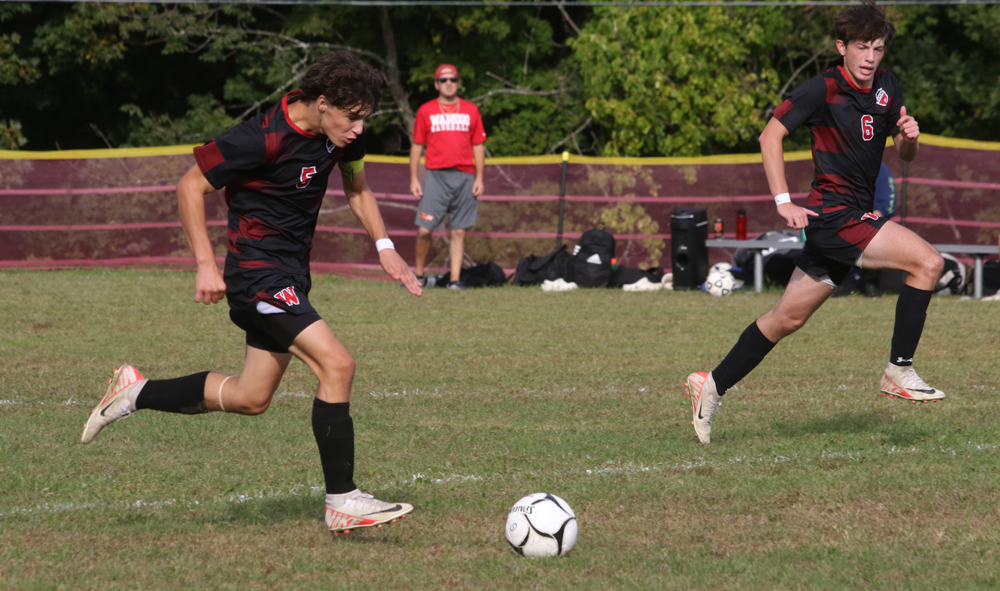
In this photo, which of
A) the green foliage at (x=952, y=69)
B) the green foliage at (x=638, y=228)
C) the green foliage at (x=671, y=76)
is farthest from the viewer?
the green foliage at (x=952, y=69)

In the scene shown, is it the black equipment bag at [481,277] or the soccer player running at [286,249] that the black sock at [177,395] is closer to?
the soccer player running at [286,249]

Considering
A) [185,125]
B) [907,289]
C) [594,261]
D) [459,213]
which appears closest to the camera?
[907,289]

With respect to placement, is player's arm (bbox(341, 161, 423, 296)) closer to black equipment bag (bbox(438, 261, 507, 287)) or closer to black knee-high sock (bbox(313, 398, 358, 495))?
black knee-high sock (bbox(313, 398, 358, 495))

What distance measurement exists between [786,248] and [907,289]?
758 cm

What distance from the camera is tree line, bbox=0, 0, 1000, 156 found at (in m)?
22.3

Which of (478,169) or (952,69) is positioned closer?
(478,169)

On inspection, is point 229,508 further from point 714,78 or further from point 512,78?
point 512,78

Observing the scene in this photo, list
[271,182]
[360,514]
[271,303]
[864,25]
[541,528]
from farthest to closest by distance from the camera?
1. [864,25]
2. [271,182]
3. [271,303]
4. [360,514]
5. [541,528]

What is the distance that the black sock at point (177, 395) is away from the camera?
4.87 metres

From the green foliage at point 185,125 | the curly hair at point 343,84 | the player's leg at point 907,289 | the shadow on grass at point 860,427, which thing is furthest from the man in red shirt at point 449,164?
the green foliage at point 185,125

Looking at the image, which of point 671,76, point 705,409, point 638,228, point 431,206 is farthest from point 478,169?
point 671,76

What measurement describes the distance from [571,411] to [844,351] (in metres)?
3.18

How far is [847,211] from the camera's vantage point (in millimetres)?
5855

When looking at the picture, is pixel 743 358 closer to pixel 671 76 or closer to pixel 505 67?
pixel 671 76
